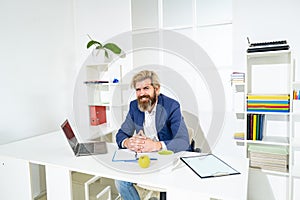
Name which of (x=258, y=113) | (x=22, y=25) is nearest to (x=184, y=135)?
(x=258, y=113)

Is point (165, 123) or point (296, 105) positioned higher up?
point (296, 105)

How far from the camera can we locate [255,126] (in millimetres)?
2109

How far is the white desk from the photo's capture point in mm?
1072

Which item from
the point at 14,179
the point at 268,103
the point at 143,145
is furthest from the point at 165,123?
the point at 14,179

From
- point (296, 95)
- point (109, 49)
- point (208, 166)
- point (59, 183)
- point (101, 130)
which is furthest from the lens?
point (109, 49)

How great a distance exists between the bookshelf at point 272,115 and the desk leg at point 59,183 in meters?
1.60

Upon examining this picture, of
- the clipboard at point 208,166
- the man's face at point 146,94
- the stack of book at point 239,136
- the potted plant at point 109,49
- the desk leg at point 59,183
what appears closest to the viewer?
the clipboard at point 208,166

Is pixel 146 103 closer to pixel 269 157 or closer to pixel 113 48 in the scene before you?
pixel 113 48

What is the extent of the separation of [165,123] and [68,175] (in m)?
0.86

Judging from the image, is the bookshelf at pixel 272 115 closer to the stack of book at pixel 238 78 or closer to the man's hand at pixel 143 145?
the stack of book at pixel 238 78

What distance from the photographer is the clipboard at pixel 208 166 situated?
1.21 meters

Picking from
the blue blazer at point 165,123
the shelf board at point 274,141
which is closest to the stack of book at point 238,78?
the shelf board at point 274,141

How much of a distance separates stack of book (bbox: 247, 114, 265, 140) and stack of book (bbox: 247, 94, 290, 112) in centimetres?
7

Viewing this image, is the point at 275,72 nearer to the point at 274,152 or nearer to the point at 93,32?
the point at 274,152
